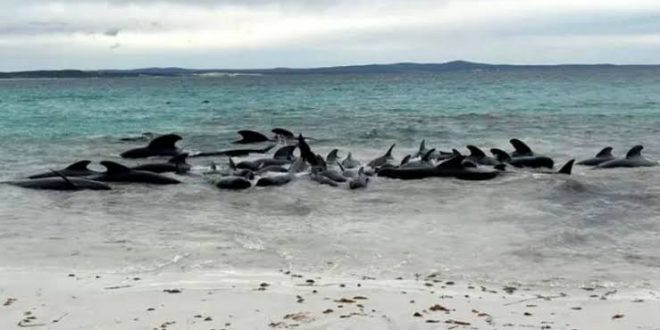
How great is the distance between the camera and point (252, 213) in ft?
44.4

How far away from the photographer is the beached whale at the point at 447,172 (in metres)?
17.0

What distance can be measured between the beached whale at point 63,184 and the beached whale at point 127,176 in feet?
1.78

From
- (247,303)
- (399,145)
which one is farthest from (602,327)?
(399,145)

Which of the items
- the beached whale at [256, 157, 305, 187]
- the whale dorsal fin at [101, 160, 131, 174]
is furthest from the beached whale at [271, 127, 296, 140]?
the whale dorsal fin at [101, 160, 131, 174]

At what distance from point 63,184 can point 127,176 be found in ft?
4.62

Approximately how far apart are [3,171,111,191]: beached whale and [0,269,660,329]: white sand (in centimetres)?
706

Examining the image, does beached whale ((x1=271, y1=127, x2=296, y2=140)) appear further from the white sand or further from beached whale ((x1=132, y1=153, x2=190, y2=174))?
the white sand

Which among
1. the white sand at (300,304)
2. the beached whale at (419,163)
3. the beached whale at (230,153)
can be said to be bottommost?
the beached whale at (230,153)

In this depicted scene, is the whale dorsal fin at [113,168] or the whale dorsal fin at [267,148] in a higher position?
the whale dorsal fin at [113,168]

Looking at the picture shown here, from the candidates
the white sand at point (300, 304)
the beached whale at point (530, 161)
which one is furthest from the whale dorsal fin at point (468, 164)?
the white sand at point (300, 304)

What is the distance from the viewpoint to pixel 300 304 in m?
7.78

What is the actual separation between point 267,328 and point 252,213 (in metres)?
6.50

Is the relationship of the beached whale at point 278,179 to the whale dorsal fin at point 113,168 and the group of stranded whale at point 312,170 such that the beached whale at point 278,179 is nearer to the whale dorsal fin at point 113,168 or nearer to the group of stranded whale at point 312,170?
the group of stranded whale at point 312,170

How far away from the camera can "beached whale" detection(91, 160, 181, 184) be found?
16.9 metres
